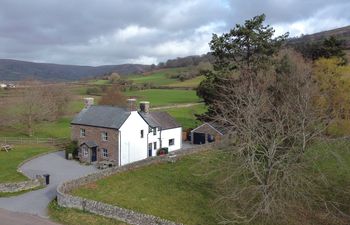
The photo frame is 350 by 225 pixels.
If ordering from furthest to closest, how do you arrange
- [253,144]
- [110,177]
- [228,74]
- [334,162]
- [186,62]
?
[186,62], [228,74], [334,162], [110,177], [253,144]

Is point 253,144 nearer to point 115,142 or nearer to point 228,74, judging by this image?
point 115,142

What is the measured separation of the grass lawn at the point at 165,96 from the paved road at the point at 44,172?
4309 cm

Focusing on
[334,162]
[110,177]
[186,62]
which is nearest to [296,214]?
[334,162]

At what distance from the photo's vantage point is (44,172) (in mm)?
36062

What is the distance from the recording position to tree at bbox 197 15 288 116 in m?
46.7

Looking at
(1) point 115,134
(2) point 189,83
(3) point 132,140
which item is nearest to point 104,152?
(1) point 115,134

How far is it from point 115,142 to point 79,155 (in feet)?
16.8

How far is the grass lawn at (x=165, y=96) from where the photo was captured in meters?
→ 89.1

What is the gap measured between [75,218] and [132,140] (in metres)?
16.7

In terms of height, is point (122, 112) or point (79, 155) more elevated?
point (122, 112)

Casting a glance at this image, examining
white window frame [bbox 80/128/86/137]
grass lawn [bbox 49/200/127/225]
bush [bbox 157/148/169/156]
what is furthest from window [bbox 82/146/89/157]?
grass lawn [bbox 49/200/127/225]

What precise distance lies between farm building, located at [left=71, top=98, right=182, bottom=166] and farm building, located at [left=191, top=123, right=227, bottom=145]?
24.1 feet

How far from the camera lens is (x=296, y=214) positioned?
23297 millimetres

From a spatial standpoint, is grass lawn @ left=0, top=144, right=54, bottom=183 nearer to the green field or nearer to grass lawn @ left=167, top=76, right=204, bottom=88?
the green field
